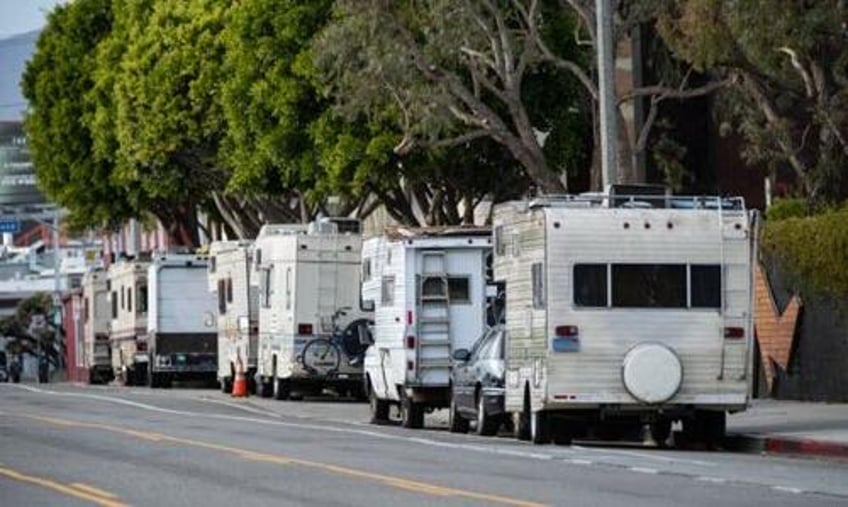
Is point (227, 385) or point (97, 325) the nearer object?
point (227, 385)

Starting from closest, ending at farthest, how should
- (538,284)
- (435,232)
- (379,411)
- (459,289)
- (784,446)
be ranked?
(538,284)
(784,446)
(459,289)
(435,232)
(379,411)

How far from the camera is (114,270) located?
6881 cm

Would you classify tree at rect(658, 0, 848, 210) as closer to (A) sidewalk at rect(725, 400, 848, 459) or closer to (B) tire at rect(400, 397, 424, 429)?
(A) sidewalk at rect(725, 400, 848, 459)

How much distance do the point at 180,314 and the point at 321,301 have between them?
44.5 feet

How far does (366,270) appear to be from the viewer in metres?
40.4

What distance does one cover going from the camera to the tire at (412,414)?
122ft

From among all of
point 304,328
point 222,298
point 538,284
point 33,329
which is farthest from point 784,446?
point 33,329

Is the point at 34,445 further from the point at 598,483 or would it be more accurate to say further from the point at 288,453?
the point at 598,483

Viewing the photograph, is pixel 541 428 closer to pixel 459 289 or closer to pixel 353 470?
pixel 353 470

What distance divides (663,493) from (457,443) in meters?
9.97

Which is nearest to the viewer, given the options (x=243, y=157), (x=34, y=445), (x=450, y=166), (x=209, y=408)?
(x=34, y=445)

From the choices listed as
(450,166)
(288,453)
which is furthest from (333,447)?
(450,166)

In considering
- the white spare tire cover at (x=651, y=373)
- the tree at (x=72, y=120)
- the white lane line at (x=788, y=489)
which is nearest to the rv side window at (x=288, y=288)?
the white spare tire cover at (x=651, y=373)

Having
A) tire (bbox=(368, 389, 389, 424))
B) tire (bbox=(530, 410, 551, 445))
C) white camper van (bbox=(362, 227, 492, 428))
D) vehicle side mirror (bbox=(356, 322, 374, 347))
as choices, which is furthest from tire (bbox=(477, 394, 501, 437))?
vehicle side mirror (bbox=(356, 322, 374, 347))
